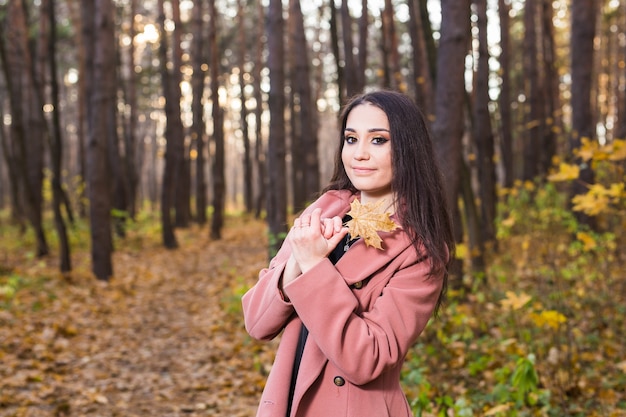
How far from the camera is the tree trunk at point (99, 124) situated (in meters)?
9.16

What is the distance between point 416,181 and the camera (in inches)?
70.4

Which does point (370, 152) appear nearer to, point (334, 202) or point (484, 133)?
point (334, 202)

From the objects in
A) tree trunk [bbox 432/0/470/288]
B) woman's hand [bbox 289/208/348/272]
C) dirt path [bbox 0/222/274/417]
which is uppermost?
tree trunk [bbox 432/0/470/288]

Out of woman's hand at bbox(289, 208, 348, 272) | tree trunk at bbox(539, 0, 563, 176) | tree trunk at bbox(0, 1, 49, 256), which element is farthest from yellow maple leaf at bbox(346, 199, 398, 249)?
tree trunk at bbox(539, 0, 563, 176)

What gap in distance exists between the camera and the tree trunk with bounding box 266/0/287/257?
28.7 feet

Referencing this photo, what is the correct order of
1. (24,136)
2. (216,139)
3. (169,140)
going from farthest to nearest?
(216,139) → (169,140) → (24,136)

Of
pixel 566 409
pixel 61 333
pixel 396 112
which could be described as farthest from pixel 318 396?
pixel 61 333

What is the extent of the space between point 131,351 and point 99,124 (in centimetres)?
438

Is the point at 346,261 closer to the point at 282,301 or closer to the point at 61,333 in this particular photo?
the point at 282,301

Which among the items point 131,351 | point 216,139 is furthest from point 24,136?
point 131,351

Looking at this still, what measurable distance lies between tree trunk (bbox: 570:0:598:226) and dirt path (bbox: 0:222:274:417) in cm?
459

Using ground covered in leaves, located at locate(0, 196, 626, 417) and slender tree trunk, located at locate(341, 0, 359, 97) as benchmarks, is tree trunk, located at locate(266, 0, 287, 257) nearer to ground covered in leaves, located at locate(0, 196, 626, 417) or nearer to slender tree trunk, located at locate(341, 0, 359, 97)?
ground covered in leaves, located at locate(0, 196, 626, 417)

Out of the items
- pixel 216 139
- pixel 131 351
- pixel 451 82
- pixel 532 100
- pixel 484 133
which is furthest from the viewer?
pixel 216 139

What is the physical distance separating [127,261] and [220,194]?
A: 4.19 m
